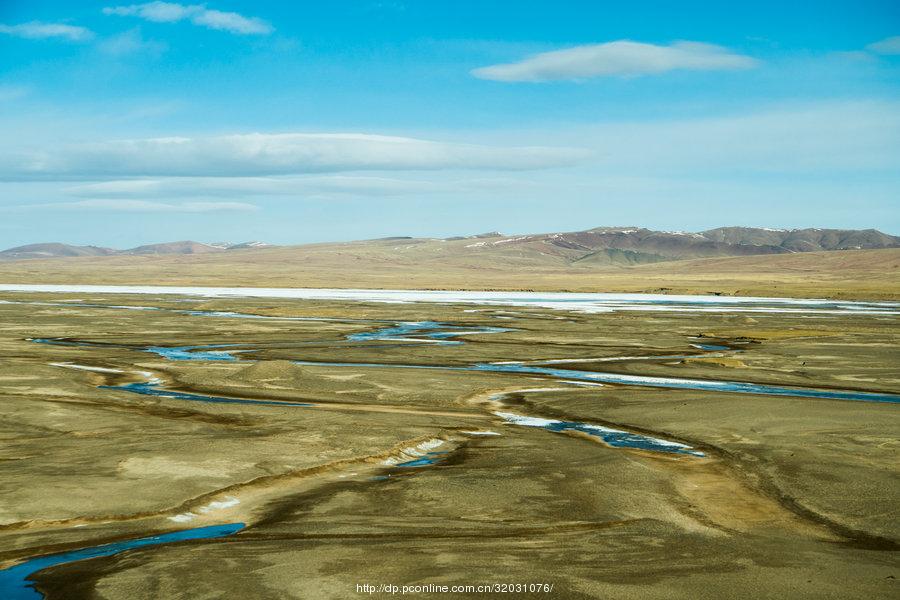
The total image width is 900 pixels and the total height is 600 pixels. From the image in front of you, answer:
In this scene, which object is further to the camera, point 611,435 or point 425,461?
point 611,435

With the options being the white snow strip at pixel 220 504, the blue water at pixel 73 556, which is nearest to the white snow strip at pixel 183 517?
the white snow strip at pixel 220 504

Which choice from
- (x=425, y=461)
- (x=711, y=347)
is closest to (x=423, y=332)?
(x=711, y=347)

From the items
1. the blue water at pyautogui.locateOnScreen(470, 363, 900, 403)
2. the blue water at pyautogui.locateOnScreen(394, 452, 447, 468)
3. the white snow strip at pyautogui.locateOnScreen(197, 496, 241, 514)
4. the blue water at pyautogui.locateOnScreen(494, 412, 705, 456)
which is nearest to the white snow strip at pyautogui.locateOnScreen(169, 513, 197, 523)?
the white snow strip at pyautogui.locateOnScreen(197, 496, 241, 514)

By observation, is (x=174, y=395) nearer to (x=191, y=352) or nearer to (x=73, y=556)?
(x=191, y=352)

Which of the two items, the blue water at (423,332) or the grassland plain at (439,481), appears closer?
the grassland plain at (439,481)

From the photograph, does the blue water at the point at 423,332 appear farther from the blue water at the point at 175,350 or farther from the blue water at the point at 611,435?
the blue water at the point at 611,435

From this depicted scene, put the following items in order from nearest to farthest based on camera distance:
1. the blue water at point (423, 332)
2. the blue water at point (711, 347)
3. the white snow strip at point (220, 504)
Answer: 1. the white snow strip at point (220, 504)
2. the blue water at point (711, 347)
3. the blue water at point (423, 332)

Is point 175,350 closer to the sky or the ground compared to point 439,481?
closer to the sky

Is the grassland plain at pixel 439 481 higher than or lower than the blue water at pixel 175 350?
lower
